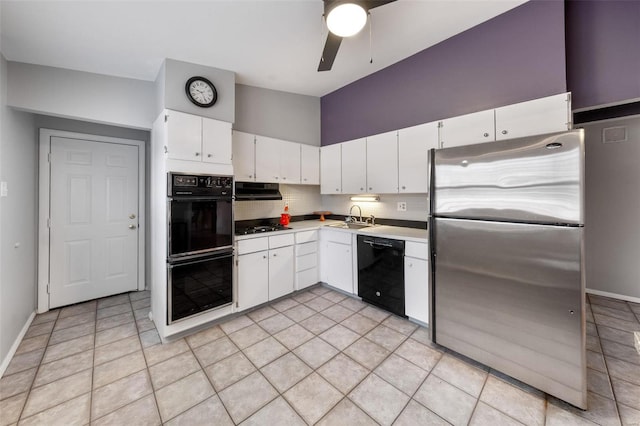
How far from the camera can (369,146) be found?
10.5ft

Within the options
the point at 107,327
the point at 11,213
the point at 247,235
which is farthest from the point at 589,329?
the point at 11,213

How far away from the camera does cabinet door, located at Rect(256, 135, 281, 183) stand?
3.22 metres

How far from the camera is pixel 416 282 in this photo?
2514mm

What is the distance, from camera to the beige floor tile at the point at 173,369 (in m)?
1.84

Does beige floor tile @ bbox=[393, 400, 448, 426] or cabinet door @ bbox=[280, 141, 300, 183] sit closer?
beige floor tile @ bbox=[393, 400, 448, 426]

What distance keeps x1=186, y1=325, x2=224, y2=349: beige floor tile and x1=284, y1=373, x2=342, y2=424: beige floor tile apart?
3.53 feet

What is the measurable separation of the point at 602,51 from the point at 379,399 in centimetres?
351

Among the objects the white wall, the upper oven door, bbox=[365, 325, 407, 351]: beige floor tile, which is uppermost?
the white wall

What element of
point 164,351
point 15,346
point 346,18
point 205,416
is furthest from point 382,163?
point 15,346

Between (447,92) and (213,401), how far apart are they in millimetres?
3510

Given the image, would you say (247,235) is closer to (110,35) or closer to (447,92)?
(110,35)

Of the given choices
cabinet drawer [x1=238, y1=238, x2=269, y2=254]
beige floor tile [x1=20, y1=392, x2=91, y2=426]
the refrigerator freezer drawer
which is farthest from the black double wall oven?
the refrigerator freezer drawer

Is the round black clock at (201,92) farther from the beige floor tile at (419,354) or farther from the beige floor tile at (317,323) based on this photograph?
the beige floor tile at (419,354)

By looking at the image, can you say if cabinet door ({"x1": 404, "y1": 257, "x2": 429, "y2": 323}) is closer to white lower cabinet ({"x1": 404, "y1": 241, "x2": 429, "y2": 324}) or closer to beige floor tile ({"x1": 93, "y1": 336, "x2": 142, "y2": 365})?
white lower cabinet ({"x1": 404, "y1": 241, "x2": 429, "y2": 324})
